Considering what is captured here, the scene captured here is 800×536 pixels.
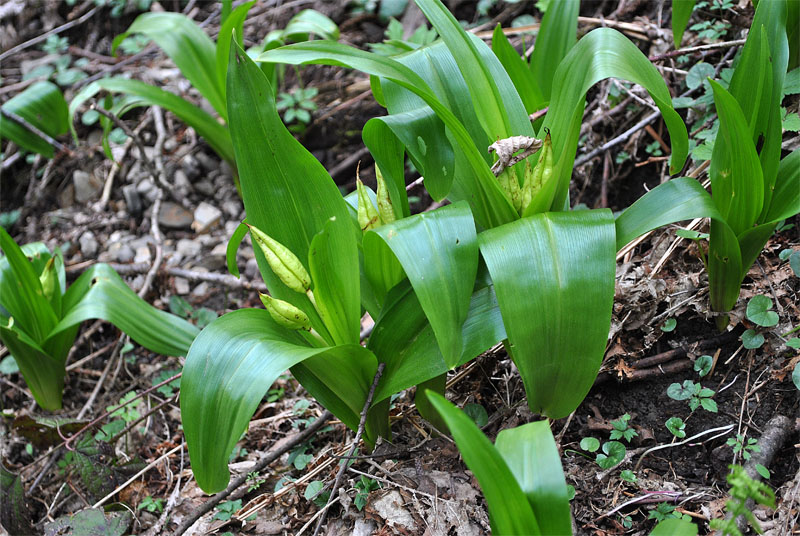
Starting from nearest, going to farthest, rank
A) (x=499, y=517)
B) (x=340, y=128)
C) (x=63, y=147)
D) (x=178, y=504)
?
(x=499, y=517), (x=178, y=504), (x=340, y=128), (x=63, y=147)

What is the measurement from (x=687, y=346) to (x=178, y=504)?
1.30 metres

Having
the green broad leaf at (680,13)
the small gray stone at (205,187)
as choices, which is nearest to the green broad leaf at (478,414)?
the green broad leaf at (680,13)

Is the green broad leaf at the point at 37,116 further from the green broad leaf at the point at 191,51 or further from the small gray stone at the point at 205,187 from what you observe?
the small gray stone at the point at 205,187

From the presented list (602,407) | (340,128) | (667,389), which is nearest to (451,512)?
(602,407)

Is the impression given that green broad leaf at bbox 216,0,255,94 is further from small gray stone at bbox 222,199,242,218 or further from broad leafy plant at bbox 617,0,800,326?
broad leafy plant at bbox 617,0,800,326

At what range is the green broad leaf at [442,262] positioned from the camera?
3.56 ft

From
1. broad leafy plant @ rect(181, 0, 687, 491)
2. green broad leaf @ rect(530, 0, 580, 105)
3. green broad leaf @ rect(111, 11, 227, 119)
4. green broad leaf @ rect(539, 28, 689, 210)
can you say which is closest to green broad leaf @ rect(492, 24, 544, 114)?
green broad leaf @ rect(530, 0, 580, 105)

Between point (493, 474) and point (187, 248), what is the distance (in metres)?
2.02

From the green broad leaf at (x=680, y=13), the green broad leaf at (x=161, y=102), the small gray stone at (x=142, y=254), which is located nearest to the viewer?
the green broad leaf at (x=680, y=13)

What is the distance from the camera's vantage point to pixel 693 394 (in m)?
1.39

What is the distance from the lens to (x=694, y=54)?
202 centimetres

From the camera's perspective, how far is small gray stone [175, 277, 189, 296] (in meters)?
2.43

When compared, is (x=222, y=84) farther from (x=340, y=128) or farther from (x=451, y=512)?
(x=451, y=512)

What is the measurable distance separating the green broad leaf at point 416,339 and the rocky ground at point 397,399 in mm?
247
